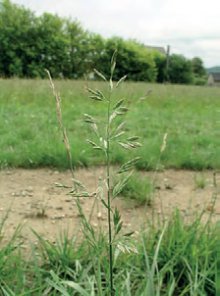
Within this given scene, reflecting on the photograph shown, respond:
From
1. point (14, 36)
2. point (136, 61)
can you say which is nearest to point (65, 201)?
point (14, 36)

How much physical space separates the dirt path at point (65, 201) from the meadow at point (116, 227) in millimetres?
95

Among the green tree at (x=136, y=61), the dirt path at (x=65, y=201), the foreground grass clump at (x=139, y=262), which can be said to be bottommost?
the dirt path at (x=65, y=201)

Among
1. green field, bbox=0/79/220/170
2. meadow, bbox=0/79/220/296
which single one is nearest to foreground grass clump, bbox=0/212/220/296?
meadow, bbox=0/79/220/296

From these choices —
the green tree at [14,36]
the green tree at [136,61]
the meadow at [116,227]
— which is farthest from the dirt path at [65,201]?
the green tree at [136,61]

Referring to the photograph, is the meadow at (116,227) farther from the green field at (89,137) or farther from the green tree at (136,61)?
the green tree at (136,61)

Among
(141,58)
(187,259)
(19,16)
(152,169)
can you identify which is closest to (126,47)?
(141,58)

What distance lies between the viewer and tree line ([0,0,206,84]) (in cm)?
2134

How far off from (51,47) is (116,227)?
23.6 m

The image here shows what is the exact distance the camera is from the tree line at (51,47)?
21.3 meters

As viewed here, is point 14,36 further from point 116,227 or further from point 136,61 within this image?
point 116,227

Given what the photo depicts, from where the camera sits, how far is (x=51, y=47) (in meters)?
23.3

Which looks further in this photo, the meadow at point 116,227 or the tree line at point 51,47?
the tree line at point 51,47

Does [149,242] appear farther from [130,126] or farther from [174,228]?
[130,126]

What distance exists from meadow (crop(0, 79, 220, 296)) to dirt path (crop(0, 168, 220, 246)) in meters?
0.09
